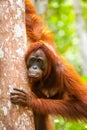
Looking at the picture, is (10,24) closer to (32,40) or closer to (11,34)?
(11,34)

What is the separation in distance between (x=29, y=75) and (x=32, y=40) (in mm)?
956

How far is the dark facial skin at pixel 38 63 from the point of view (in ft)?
11.9

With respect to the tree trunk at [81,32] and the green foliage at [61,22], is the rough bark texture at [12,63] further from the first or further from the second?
the tree trunk at [81,32]

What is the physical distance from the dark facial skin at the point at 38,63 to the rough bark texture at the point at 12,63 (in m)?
0.43

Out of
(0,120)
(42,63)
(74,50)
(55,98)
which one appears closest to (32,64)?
(42,63)

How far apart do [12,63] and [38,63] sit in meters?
0.68

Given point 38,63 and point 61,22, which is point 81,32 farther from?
point 38,63

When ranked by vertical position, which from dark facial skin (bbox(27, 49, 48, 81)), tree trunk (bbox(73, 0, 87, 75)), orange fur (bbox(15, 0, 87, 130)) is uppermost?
tree trunk (bbox(73, 0, 87, 75))

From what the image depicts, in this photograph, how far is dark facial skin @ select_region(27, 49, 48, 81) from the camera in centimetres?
361

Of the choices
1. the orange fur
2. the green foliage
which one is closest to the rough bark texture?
the orange fur

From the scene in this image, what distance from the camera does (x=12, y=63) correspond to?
307 centimetres

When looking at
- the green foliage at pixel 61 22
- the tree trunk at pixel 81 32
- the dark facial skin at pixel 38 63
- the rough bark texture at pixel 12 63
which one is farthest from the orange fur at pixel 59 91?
the tree trunk at pixel 81 32

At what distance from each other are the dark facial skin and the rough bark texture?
1.42 feet

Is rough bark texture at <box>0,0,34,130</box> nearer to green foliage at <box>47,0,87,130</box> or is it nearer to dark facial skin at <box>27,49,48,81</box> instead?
dark facial skin at <box>27,49,48,81</box>
